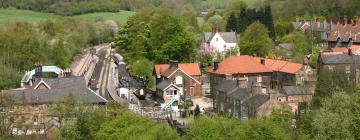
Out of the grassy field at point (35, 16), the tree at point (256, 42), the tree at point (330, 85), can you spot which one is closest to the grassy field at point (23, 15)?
the grassy field at point (35, 16)

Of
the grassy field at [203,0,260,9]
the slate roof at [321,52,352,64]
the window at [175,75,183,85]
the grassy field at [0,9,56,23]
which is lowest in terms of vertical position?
the window at [175,75,183,85]

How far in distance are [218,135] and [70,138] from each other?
834 centimetres

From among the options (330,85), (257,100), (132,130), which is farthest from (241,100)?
(132,130)

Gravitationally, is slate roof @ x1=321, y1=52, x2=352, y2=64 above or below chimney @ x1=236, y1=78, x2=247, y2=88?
above

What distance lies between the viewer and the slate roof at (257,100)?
44031 mm

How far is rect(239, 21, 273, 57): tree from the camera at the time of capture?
68062 millimetres

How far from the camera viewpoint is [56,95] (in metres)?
48.3

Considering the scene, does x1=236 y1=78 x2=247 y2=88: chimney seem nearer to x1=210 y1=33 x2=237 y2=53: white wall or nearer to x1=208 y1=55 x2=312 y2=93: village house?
x1=208 y1=55 x2=312 y2=93: village house

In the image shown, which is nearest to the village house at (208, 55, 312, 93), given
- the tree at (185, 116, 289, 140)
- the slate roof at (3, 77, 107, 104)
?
the slate roof at (3, 77, 107, 104)

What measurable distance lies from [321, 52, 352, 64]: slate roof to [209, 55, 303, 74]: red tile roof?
2.27m

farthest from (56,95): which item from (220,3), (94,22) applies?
(220,3)

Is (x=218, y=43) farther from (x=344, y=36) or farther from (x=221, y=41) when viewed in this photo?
(x=344, y=36)

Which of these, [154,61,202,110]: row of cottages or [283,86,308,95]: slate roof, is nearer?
[283,86,308,95]: slate roof

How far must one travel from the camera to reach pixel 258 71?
187 feet
